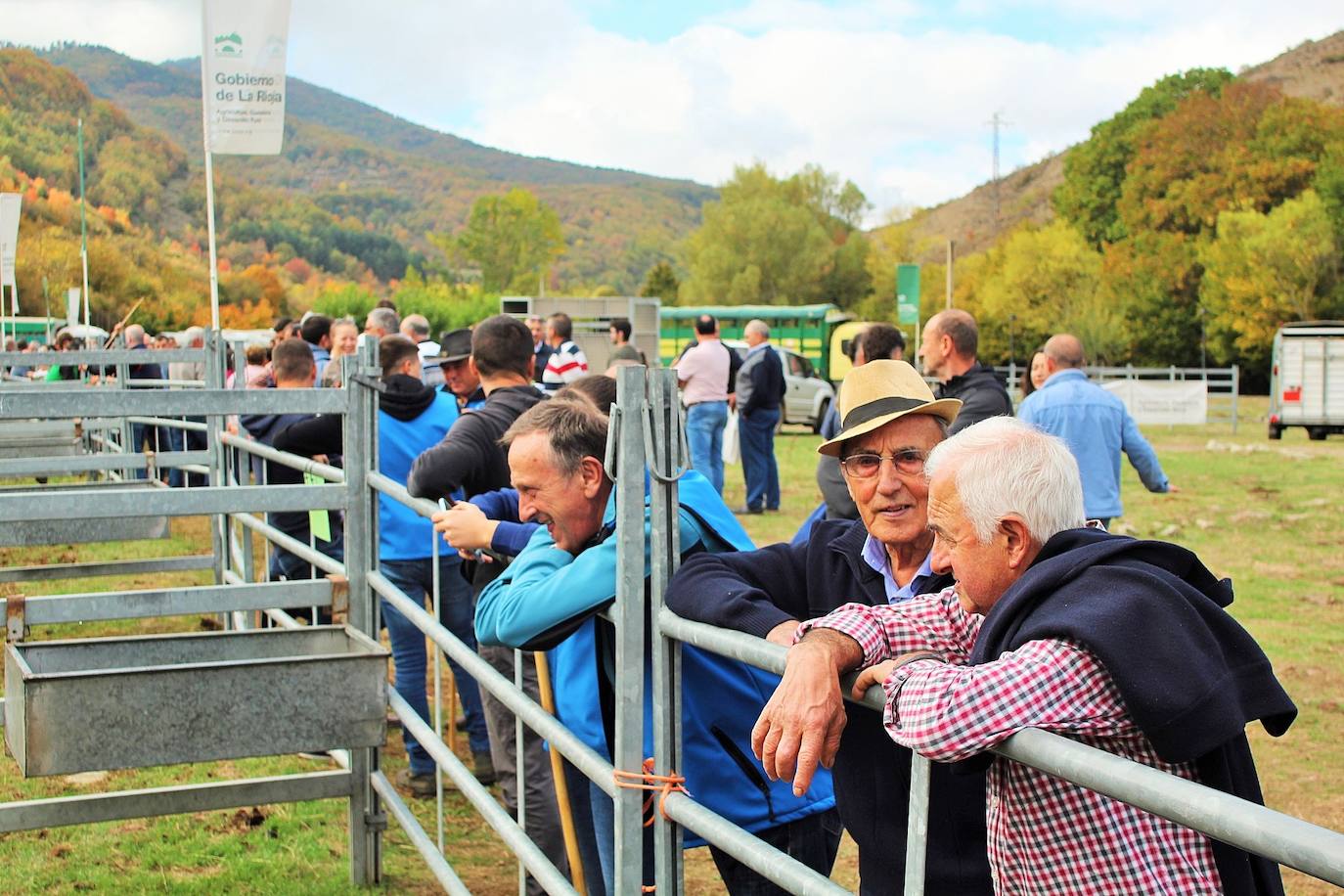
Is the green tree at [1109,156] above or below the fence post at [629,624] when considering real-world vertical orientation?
above

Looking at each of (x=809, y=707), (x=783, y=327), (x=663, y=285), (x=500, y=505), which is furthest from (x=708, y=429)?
(x=663, y=285)

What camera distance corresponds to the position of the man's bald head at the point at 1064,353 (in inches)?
302

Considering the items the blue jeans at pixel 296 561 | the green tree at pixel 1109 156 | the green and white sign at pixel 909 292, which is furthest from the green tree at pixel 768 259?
the blue jeans at pixel 296 561

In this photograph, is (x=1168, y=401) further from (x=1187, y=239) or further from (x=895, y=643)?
(x=1187, y=239)

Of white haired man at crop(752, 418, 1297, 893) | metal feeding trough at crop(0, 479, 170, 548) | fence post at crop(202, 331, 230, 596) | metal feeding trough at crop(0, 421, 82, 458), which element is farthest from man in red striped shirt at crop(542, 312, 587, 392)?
white haired man at crop(752, 418, 1297, 893)

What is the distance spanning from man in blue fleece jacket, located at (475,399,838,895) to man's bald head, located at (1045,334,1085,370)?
5170mm

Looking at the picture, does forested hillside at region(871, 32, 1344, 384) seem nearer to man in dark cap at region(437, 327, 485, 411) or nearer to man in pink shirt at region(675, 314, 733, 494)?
man in pink shirt at region(675, 314, 733, 494)

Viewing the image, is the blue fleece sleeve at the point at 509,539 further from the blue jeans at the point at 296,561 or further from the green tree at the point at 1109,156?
the green tree at the point at 1109,156

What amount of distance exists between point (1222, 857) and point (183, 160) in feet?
506

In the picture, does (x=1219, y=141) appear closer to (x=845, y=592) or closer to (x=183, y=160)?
(x=845, y=592)

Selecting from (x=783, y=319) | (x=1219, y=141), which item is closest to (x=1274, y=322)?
(x=1219, y=141)

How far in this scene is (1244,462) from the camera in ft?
67.6

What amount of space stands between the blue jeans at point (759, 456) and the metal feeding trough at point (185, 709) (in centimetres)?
989

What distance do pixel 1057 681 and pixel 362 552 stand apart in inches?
127
